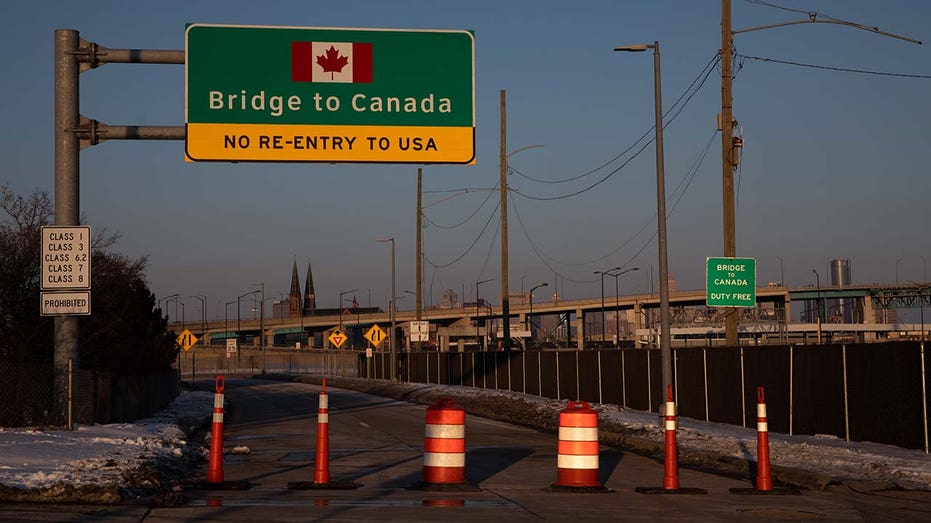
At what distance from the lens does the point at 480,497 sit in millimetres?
13273

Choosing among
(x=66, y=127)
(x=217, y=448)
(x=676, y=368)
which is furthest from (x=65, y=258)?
(x=676, y=368)

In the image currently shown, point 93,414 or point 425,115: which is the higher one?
point 425,115

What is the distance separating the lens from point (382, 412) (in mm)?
34688

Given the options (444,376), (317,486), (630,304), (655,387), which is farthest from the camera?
(630,304)

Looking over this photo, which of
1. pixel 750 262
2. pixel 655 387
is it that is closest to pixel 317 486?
pixel 750 262

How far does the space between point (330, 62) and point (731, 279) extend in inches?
427

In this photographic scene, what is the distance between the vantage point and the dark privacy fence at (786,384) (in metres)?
19.3

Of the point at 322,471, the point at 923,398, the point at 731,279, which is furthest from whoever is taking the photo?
the point at 731,279

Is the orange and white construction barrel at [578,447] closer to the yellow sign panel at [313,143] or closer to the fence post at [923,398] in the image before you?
the yellow sign panel at [313,143]

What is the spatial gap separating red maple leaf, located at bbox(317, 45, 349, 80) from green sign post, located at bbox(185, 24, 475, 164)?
0.7 inches

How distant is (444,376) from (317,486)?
44.0 meters

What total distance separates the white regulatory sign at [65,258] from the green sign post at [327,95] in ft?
8.01

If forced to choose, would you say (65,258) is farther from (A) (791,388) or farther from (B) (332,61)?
(A) (791,388)

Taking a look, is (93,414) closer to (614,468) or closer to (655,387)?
(614,468)
